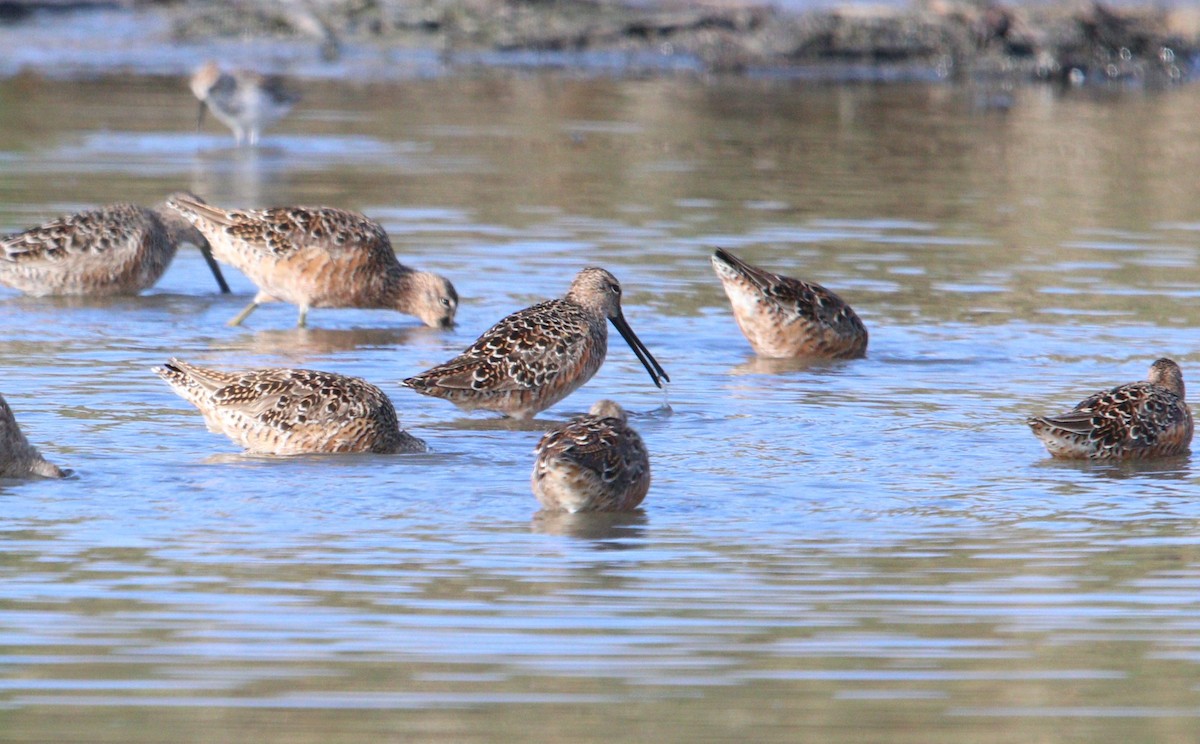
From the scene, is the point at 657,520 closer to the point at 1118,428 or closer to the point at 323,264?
the point at 1118,428

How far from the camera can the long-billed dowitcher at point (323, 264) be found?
12430 mm

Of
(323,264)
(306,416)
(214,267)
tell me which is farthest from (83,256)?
(306,416)

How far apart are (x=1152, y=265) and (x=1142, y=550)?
305 inches

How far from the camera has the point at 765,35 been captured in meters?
30.6

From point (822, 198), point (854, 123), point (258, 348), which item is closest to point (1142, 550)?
point (258, 348)

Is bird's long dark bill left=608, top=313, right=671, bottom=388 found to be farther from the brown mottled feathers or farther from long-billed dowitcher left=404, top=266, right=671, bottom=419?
the brown mottled feathers

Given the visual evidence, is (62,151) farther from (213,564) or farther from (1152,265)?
(213,564)

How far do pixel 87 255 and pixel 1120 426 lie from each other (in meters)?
6.98

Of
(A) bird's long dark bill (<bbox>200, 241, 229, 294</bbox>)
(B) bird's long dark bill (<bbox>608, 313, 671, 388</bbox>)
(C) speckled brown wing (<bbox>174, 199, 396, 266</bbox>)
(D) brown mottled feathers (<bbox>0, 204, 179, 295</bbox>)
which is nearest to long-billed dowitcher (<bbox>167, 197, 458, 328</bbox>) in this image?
(C) speckled brown wing (<bbox>174, 199, 396, 266</bbox>)

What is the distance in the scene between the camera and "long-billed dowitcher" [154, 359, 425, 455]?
8.58 m

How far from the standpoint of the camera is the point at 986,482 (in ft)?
27.5

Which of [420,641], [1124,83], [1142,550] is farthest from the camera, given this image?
[1124,83]

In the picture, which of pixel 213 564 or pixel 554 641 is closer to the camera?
pixel 554 641

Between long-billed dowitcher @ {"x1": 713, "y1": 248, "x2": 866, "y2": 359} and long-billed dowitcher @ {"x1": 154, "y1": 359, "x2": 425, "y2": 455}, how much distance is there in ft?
11.2
